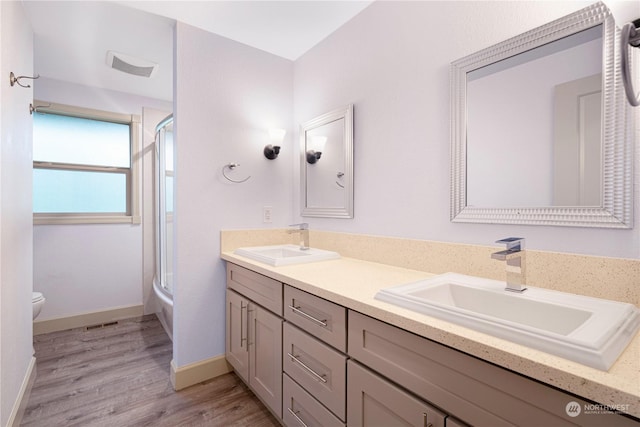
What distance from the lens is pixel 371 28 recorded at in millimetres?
1744

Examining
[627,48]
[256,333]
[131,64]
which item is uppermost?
[131,64]

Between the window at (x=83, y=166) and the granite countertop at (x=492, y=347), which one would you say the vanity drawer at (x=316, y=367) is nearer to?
the granite countertop at (x=492, y=347)

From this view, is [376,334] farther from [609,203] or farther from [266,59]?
[266,59]

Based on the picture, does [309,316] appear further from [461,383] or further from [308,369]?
[461,383]

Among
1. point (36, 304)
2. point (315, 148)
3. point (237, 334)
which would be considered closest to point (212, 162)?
point (315, 148)

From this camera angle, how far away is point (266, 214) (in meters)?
2.28

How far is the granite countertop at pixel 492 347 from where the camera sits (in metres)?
0.53

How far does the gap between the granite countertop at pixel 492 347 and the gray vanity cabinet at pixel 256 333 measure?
28 cm

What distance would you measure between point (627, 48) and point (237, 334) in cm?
213

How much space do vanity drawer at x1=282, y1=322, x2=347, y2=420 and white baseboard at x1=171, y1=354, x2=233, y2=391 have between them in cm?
87

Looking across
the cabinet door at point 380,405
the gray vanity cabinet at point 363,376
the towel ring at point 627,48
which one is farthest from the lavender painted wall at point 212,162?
the towel ring at point 627,48

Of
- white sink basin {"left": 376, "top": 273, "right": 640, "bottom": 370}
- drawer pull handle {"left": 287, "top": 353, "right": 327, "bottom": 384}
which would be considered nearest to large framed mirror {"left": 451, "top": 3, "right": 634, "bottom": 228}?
white sink basin {"left": 376, "top": 273, "right": 640, "bottom": 370}

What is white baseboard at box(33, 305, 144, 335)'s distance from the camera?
2689 millimetres

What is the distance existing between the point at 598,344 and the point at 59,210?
380cm
